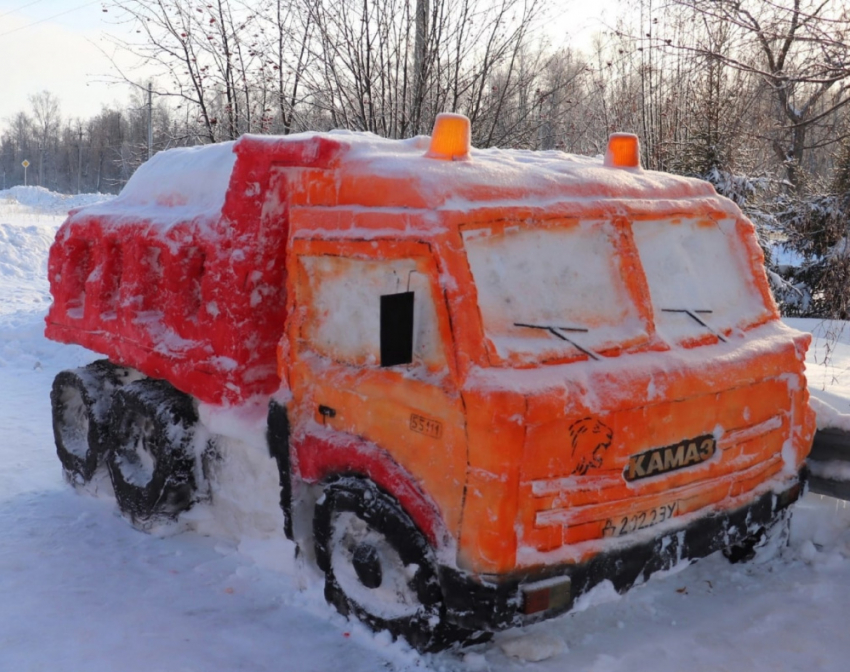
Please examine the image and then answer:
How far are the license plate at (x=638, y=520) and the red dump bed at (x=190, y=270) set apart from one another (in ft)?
6.74

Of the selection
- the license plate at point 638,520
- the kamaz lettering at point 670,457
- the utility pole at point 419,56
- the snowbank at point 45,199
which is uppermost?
A: the utility pole at point 419,56

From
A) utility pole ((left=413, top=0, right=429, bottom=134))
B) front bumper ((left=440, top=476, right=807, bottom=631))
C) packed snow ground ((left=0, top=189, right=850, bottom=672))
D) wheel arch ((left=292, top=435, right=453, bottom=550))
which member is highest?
utility pole ((left=413, top=0, right=429, bottom=134))

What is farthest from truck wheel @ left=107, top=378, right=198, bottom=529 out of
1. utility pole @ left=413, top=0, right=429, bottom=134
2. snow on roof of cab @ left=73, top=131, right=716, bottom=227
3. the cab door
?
utility pole @ left=413, top=0, right=429, bottom=134

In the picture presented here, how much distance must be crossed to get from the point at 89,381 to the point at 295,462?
2.45 meters

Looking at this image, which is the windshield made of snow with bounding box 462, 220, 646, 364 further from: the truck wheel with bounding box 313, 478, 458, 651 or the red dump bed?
the red dump bed

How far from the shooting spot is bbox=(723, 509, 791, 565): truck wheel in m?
4.30

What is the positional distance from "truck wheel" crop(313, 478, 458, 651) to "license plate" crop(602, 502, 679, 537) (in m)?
0.75

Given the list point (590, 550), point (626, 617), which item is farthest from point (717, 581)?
point (590, 550)

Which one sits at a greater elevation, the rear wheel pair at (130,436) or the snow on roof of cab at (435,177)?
the snow on roof of cab at (435,177)

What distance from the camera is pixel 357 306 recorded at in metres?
3.71

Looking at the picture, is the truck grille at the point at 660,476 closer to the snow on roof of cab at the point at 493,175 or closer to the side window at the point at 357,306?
the side window at the point at 357,306

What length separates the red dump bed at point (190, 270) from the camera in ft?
13.9

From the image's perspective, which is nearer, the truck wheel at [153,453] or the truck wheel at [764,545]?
the truck wheel at [764,545]

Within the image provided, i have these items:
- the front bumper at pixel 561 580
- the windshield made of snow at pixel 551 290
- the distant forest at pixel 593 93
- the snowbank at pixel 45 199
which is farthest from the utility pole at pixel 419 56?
the snowbank at pixel 45 199
